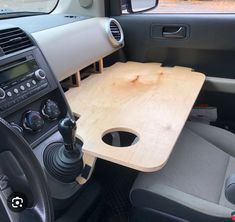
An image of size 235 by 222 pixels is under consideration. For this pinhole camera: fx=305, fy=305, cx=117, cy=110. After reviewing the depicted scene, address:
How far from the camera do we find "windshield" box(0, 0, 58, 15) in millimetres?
1401

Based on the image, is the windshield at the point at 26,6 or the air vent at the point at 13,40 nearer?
the air vent at the point at 13,40

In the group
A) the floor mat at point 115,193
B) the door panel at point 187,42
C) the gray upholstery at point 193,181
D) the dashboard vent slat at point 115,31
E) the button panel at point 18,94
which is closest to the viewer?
the button panel at point 18,94

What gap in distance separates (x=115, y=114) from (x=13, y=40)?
1.34 feet

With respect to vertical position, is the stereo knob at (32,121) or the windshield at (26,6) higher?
the windshield at (26,6)

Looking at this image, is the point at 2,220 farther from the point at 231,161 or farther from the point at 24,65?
the point at 231,161

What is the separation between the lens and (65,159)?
2.77ft

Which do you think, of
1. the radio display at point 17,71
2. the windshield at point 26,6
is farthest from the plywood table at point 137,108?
the windshield at point 26,6

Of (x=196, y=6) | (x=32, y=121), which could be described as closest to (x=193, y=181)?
(x=32, y=121)

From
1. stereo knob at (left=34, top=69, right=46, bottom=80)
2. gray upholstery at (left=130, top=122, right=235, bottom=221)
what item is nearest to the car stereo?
stereo knob at (left=34, top=69, right=46, bottom=80)

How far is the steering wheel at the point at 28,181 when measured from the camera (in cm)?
50

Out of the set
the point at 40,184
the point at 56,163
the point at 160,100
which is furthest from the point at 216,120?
the point at 40,184

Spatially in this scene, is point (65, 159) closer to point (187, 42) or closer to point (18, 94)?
point (18, 94)

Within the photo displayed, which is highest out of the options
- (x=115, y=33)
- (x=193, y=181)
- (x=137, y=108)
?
(x=115, y=33)

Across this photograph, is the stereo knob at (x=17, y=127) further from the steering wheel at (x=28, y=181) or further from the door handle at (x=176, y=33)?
the door handle at (x=176, y=33)
